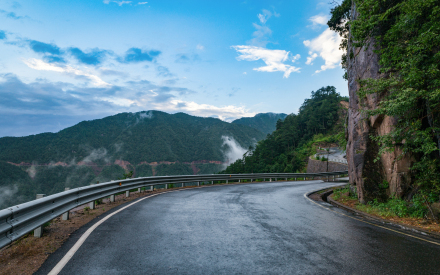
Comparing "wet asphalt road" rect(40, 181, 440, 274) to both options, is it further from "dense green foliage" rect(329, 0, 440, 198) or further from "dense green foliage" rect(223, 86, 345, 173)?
"dense green foliage" rect(223, 86, 345, 173)

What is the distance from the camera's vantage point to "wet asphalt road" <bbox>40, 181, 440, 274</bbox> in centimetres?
376

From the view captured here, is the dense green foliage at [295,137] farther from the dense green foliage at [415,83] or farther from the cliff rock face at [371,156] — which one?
the dense green foliage at [415,83]

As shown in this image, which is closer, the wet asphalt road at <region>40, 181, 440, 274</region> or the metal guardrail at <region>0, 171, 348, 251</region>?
the wet asphalt road at <region>40, 181, 440, 274</region>

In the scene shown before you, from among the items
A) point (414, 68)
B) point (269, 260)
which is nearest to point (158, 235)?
point (269, 260)

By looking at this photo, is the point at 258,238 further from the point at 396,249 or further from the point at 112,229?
the point at 112,229

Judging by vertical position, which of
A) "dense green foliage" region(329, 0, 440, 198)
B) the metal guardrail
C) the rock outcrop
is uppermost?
"dense green foliage" region(329, 0, 440, 198)

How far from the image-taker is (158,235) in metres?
5.38

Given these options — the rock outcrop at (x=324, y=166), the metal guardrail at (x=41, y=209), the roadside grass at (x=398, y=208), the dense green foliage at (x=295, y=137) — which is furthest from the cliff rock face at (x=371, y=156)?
the dense green foliage at (x=295, y=137)

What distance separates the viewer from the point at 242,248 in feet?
15.3

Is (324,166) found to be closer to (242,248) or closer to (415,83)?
(415,83)

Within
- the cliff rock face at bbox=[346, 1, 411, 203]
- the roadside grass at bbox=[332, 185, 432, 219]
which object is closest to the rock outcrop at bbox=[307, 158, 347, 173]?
the cliff rock face at bbox=[346, 1, 411, 203]

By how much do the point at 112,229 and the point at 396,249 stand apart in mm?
5838

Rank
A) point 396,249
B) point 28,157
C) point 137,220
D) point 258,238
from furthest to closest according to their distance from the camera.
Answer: point 28,157 < point 137,220 < point 258,238 < point 396,249

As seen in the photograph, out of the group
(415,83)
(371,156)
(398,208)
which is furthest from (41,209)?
(371,156)
